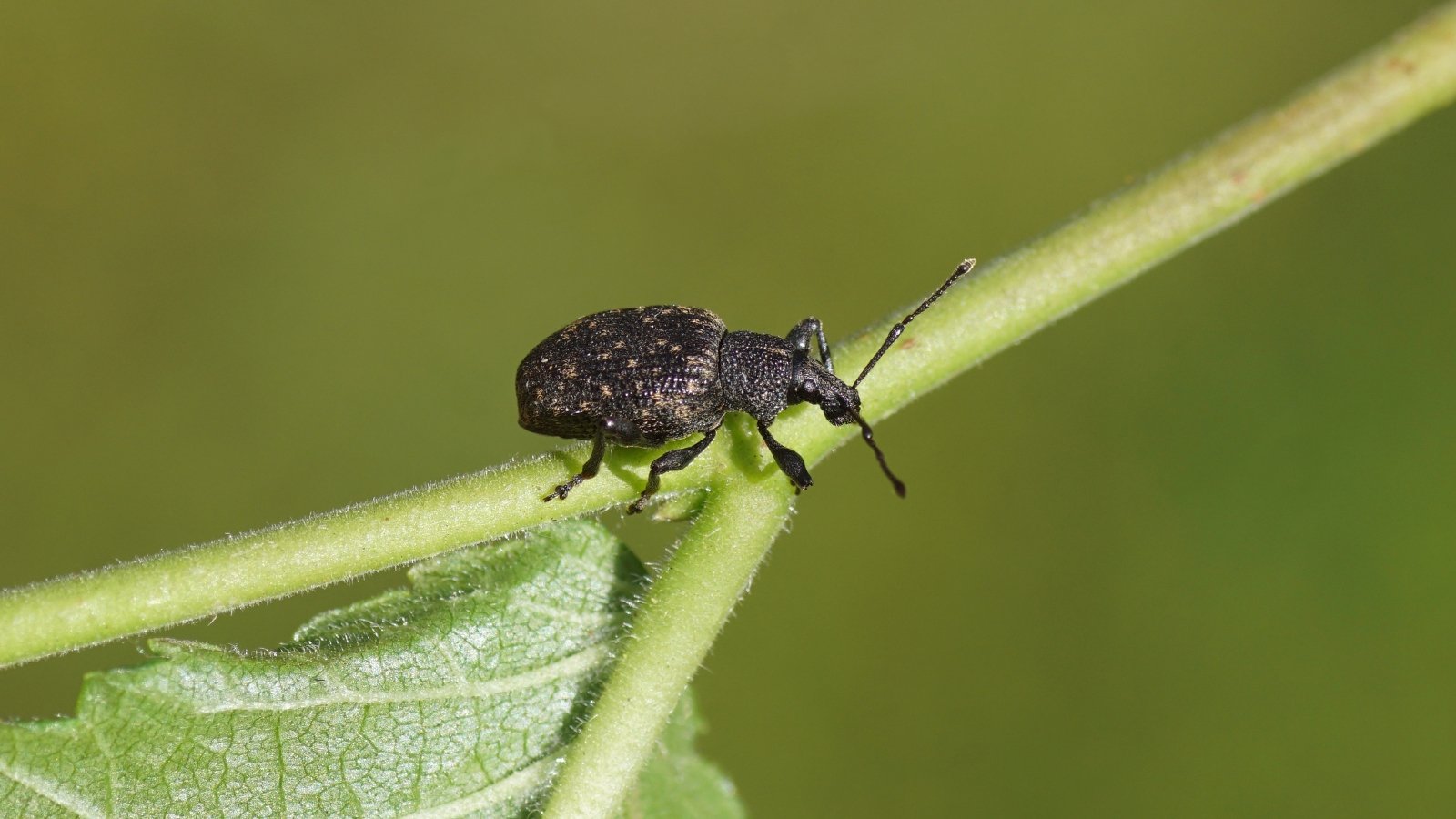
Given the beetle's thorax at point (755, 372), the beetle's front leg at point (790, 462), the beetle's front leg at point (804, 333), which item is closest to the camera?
the beetle's front leg at point (790, 462)

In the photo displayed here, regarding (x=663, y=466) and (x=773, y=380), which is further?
(x=773, y=380)

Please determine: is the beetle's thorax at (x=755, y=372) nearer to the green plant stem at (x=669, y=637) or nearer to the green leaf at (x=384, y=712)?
the green plant stem at (x=669, y=637)

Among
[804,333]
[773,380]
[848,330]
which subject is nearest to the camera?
[773,380]

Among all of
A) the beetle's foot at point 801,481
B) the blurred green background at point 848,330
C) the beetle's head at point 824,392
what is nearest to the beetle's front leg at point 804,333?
the beetle's head at point 824,392

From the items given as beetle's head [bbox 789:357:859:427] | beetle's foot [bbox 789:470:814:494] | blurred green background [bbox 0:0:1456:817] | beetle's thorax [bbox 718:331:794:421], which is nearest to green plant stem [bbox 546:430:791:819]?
beetle's foot [bbox 789:470:814:494]

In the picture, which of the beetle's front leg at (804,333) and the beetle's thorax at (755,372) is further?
the beetle's front leg at (804,333)

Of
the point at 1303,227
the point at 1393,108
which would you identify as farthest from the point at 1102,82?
the point at 1393,108

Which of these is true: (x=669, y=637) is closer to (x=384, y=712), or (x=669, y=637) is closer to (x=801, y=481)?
(x=801, y=481)

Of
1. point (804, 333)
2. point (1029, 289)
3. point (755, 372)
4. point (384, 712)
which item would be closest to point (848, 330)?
point (804, 333)
